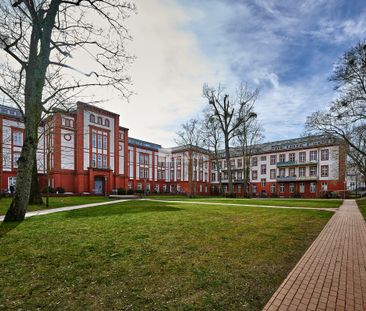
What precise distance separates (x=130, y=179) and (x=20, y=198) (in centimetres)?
4072

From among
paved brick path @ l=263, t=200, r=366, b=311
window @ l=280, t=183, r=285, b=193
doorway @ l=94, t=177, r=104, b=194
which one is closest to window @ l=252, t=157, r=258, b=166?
window @ l=280, t=183, r=285, b=193

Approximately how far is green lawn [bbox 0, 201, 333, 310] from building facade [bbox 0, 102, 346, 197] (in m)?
20.7

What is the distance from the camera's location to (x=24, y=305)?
312 cm

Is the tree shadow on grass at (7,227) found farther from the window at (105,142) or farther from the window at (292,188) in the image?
the window at (292,188)

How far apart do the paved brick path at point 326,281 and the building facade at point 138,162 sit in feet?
69.1

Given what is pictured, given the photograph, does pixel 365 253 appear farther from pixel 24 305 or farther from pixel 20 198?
pixel 20 198

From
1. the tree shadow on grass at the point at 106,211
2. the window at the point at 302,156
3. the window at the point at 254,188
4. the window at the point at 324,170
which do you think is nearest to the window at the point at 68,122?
the tree shadow on grass at the point at 106,211

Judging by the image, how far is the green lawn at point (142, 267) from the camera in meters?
3.30

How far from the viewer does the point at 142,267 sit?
179 inches

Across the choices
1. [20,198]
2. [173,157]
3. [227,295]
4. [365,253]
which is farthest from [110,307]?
[173,157]

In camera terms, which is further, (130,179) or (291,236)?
(130,179)

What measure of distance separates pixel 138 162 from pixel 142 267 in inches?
1905

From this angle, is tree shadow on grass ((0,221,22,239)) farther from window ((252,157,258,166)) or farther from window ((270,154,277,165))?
window ((252,157,258,166))

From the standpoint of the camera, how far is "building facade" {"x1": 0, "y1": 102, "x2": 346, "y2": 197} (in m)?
34.6
